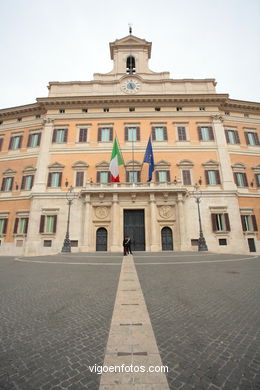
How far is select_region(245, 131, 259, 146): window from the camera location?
2262cm

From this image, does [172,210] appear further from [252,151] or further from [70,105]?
[70,105]

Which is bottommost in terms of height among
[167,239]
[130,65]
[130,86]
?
[167,239]

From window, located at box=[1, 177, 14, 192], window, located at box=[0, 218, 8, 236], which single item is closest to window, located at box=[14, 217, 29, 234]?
window, located at box=[0, 218, 8, 236]

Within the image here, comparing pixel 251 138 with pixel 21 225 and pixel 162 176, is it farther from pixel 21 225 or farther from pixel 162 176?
pixel 21 225

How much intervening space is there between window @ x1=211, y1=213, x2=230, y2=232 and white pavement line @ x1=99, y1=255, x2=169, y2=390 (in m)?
17.4

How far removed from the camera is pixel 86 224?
18109 mm

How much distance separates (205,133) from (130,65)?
15.5 meters

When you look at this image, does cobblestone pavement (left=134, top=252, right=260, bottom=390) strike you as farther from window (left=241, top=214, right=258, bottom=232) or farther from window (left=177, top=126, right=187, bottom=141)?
window (left=177, top=126, right=187, bottom=141)

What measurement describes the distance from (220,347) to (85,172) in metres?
19.9

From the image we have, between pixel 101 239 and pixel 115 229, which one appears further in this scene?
pixel 101 239

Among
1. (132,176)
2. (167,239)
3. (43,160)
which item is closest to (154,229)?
(167,239)

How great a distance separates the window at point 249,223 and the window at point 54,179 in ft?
65.2

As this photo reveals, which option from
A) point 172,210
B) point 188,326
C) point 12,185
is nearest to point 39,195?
point 12,185

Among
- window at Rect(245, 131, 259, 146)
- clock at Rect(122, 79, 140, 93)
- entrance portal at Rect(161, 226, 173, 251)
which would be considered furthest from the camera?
clock at Rect(122, 79, 140, 93)
